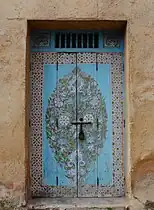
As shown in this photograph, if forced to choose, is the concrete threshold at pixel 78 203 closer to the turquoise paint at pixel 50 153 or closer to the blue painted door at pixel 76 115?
the blue painted door at pixel 76 115

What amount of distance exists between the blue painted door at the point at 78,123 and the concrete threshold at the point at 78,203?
0.44 feet

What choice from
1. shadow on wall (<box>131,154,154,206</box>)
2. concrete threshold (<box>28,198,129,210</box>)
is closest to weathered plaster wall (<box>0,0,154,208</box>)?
shadow on wall (<box>131,154,154,206</box>)

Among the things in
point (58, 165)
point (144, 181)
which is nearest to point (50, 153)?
point (58, 165)

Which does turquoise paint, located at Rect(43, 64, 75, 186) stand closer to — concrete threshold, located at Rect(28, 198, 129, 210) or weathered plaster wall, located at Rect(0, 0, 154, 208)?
concrete threshold, located at Rect(28, 198, 129, 210)

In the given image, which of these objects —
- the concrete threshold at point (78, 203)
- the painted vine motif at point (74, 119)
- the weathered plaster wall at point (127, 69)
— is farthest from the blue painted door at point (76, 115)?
the weathered plaster wall at point (127, 69)

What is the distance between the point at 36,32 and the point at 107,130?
4.84 feet

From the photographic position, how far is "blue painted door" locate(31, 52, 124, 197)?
515 centimetres

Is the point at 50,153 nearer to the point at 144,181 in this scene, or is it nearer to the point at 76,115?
the point at 76,115

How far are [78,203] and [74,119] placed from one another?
3.26 feet

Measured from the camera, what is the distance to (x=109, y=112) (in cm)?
522

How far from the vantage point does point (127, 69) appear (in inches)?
198

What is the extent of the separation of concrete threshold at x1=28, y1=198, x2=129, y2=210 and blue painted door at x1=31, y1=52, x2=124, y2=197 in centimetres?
13

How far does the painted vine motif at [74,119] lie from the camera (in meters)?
5.17

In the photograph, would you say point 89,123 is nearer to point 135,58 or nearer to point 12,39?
point 135,58
